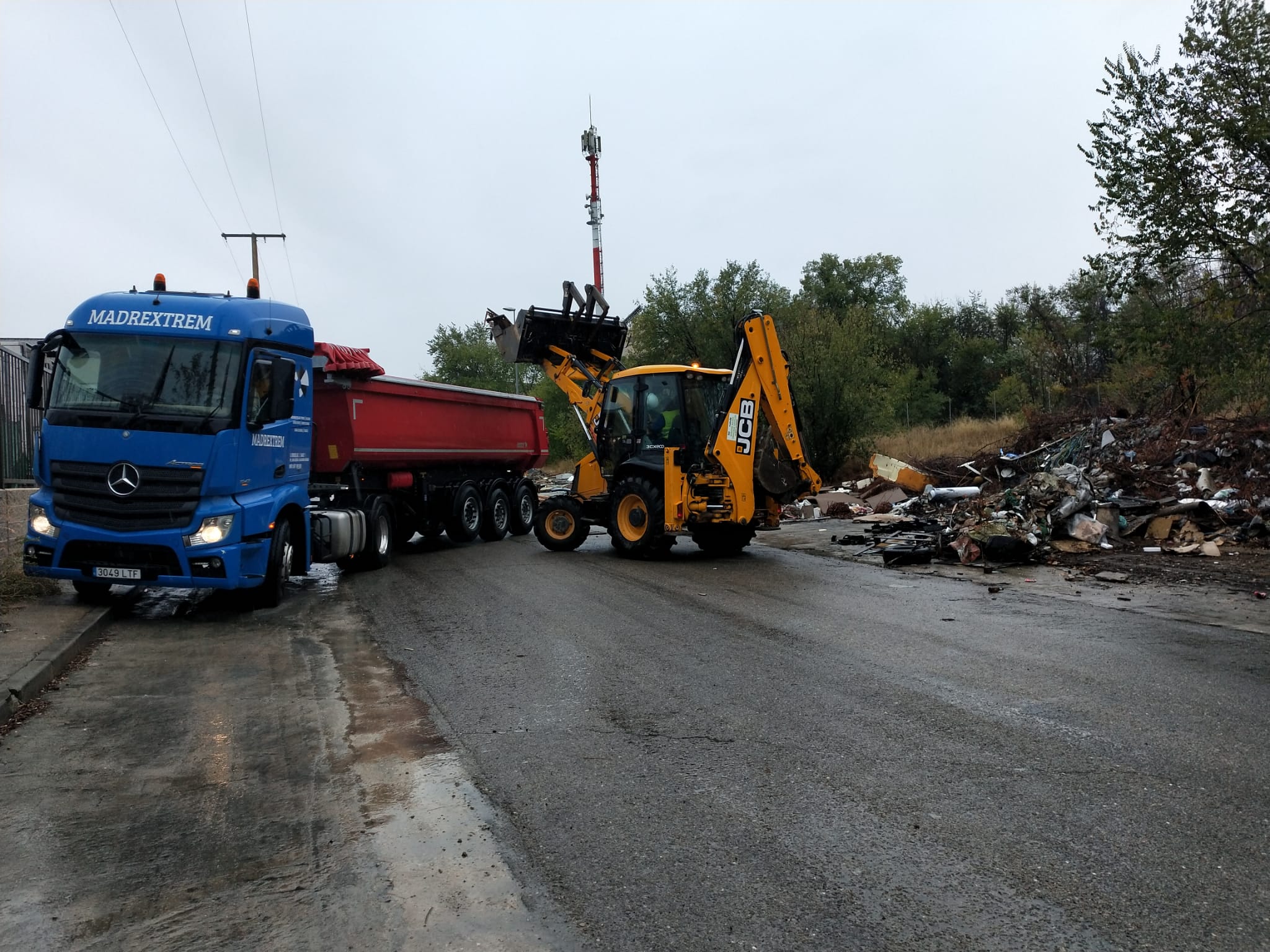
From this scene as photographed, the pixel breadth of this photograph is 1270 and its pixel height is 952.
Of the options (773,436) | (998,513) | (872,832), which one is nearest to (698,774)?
(872,832)

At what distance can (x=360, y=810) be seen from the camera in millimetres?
4227

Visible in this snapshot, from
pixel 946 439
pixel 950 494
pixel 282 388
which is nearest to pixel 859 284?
pixel 946 439

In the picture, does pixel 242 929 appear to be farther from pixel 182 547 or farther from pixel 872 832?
pixel 182 547

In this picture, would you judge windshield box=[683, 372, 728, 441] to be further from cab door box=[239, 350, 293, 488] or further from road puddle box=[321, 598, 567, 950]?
road puddle box=[321, 598, 567, 950]

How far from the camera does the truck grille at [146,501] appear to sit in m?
8.88

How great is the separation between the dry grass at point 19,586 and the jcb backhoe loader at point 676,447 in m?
7.38

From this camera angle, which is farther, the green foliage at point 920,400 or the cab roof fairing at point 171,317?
the green foliage at point 920,400

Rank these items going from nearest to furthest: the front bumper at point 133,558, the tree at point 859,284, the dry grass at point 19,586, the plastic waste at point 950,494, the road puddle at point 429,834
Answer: the road puddle at point 429,834 < the front bumper at point 133,558 < the dry grass at point 19,586 < the plastic waste at point 950,494 < the tree at point 859,284

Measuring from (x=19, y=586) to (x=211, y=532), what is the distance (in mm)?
2305

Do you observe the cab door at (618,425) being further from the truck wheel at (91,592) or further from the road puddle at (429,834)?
the road puddle at (429,834)

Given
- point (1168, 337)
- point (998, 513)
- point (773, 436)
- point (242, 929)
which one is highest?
point (1168, 337)

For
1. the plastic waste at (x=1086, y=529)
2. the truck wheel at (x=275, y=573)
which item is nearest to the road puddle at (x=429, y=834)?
the truck wheel at (x=275, y=573)

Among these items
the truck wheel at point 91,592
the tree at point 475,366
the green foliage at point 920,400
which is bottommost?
the truck wheel at point 91,592

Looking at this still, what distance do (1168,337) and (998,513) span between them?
4.05 m
